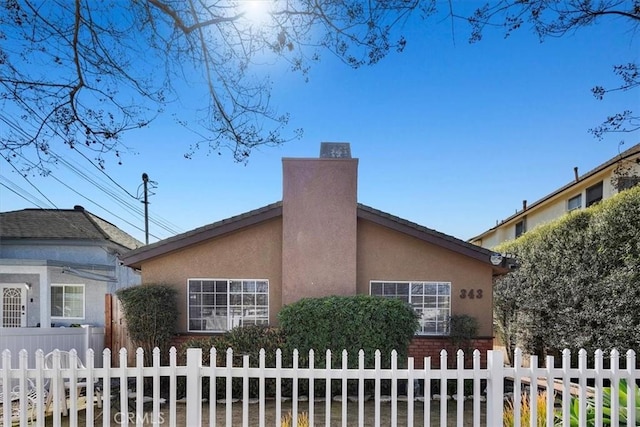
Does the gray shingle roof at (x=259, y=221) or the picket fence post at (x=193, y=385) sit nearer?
the picket fence post at (x=193, y=385)

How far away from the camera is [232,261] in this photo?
9.25 metres

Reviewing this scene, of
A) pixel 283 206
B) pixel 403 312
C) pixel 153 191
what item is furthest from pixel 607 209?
pixel 153 191

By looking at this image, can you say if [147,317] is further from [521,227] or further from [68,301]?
[521,227]

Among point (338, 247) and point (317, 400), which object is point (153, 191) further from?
point (317, 400)

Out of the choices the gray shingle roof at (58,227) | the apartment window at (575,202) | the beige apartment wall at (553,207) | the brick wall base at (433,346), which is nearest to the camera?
the brick wall base at (433,346)

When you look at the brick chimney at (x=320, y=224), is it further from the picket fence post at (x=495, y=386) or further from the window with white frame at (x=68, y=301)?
the window with white frame at (x=68, y=301)

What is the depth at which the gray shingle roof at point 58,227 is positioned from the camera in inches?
513

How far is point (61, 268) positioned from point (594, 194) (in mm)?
16755

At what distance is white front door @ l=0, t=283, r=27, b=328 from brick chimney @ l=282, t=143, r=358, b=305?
1063cm

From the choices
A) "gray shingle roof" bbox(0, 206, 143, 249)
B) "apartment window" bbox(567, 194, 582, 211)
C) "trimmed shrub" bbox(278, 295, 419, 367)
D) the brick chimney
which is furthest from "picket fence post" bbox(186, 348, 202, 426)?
"apartment window" bbox(567, 194, 582, 211)

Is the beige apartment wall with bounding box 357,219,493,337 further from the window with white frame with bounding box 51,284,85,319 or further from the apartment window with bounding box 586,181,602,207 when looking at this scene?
the window with white frame with bounding box 51,284,85,319

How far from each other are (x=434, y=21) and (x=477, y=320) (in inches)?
262

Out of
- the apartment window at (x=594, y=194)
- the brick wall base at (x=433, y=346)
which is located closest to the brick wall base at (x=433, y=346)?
the brick wall base at (x=433, y=346)

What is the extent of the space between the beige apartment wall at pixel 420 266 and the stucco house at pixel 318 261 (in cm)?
2
